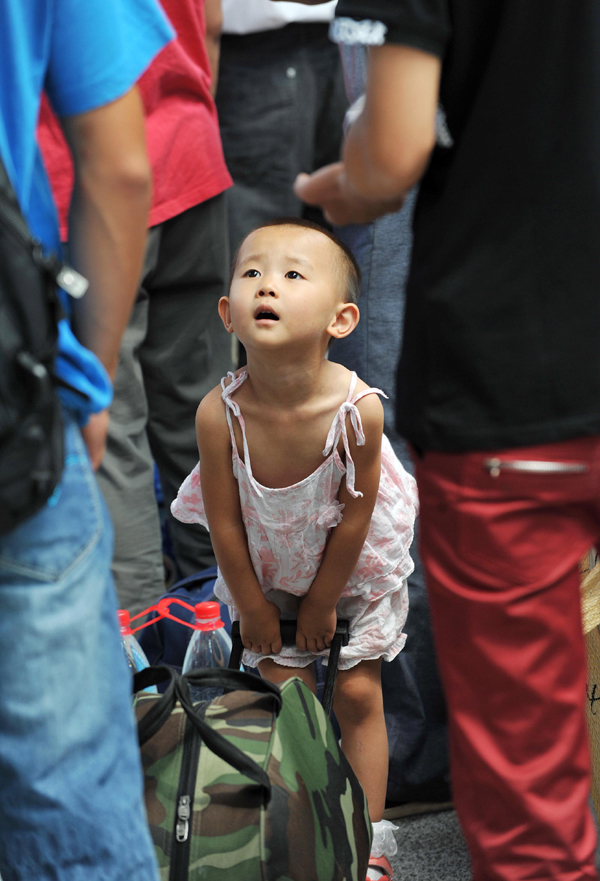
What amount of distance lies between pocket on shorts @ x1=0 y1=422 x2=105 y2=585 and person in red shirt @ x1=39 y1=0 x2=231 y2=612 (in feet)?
3.48

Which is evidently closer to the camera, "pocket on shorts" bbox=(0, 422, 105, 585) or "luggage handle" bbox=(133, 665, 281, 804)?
"pocket on shorts" bbox=(0, 422, 105, 585)

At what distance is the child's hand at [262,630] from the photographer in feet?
5.09

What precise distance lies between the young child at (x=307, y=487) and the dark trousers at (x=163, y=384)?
0.45 metres

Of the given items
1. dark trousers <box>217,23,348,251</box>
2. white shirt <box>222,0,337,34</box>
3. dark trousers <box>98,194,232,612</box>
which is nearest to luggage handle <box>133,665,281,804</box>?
Result: dark trousers <box>98,194,232,612</box>

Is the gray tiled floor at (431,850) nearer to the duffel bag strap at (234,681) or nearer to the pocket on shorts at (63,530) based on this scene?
the duffel bag strap at (234,681)

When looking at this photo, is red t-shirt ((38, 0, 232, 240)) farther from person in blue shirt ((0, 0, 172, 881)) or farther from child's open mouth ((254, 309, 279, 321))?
person in blue shirt ((0, 0, 172, 881))

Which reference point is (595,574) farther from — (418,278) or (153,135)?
(153,135)

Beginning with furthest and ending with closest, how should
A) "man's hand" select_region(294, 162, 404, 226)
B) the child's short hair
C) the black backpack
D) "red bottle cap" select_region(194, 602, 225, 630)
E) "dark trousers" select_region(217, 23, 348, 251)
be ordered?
"dark trousers" select_region(217, 23, 348, 251) → "red bottle cap" select_region(194, 602, 225, 630) → the child's short hair → "man's hand" select_region(294, 162, 404, 226) → the black backpack

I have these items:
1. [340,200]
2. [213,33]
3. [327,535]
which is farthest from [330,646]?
[213,33]

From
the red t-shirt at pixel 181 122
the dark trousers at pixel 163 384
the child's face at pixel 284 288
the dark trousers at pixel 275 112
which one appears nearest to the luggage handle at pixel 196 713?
the child's face at pixel 284 288

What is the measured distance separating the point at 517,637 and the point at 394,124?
47 cm

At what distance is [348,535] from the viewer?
59.1 inches

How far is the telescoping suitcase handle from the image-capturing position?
1468mm

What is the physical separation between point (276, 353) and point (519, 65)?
0.69 meters
